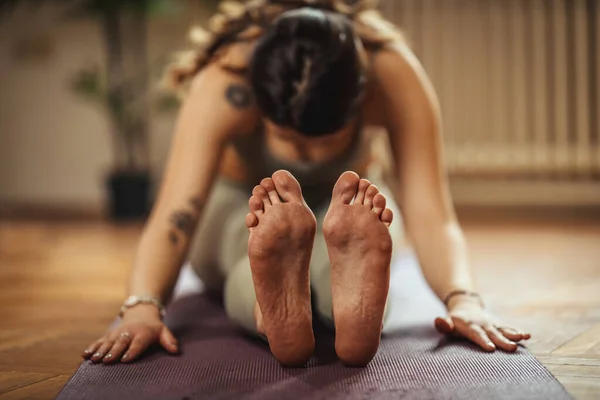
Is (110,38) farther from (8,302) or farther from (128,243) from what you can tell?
(8,302)

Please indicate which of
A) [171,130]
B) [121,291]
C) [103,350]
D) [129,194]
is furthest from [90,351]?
[171,130]

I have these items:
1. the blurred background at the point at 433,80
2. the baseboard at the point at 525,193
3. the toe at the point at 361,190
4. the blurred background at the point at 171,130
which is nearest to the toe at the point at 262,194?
the toe at the point at 361,190

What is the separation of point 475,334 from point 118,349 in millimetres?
467

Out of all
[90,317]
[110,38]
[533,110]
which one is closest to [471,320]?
[90,317]

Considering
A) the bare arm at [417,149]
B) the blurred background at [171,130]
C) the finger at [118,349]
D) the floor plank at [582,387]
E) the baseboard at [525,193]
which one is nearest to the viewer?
the floor plank at [582,387]

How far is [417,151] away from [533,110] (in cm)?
202

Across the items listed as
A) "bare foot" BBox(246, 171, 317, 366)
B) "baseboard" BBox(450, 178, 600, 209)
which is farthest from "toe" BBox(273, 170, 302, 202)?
"baseboard" BBox(450, 178, 600, 209)

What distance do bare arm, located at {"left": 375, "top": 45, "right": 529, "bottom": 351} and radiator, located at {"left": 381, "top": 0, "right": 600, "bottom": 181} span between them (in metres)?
1.88

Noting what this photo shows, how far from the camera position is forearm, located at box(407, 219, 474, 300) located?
3.17 feet

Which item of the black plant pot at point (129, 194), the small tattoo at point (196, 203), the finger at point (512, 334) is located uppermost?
the small tattoo at point (196, 203)

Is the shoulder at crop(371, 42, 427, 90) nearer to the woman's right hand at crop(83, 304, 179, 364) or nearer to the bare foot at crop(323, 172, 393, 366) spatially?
the bare foot at crop(323, 172, 393, 366)

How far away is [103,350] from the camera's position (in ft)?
2.75

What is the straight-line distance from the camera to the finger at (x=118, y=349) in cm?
82

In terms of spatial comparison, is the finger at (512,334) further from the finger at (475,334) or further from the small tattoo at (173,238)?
the small tattoo at (173,238)
